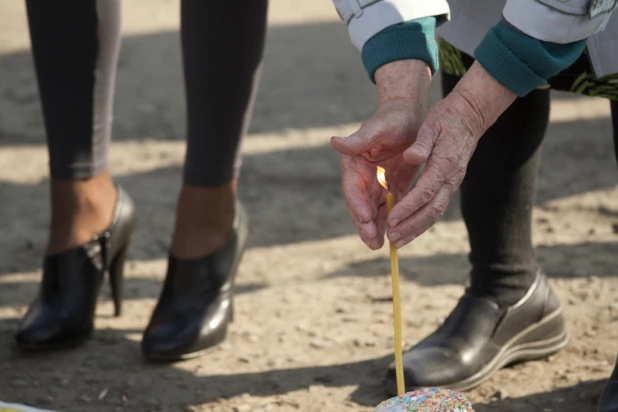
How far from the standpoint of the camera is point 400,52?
119 centimetres

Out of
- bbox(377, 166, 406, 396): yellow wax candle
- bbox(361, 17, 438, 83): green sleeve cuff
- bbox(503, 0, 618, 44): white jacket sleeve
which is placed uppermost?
bbox(503, 0, 618, 44): white jacket sleeve

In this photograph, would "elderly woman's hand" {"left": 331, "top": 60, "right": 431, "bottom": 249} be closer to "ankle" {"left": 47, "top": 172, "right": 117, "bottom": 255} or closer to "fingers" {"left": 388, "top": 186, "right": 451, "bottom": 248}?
"fingers" {"left": 388, "top": 186, "right": 451, "bottom": 248}

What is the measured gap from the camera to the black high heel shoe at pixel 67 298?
169 centimetres

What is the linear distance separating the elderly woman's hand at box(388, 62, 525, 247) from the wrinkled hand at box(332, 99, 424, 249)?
0.10 ft

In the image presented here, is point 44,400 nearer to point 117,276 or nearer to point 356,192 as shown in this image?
point 117,276

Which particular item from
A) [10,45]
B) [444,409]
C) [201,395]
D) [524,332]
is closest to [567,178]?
[524,332]

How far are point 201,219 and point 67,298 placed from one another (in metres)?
0.27

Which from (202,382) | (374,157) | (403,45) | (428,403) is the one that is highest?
(403,45)

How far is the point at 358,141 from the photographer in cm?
110

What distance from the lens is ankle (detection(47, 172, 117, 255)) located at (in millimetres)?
1700

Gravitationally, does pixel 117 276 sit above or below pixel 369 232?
below

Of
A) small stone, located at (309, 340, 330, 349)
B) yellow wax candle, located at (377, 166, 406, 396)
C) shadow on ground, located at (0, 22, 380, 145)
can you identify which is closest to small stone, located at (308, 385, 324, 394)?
small stone, located at (309, 340, 330, 349)

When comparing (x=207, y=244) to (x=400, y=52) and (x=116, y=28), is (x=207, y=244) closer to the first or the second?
(x=116, y=28)

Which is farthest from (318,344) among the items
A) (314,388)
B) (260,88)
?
(260,88)
